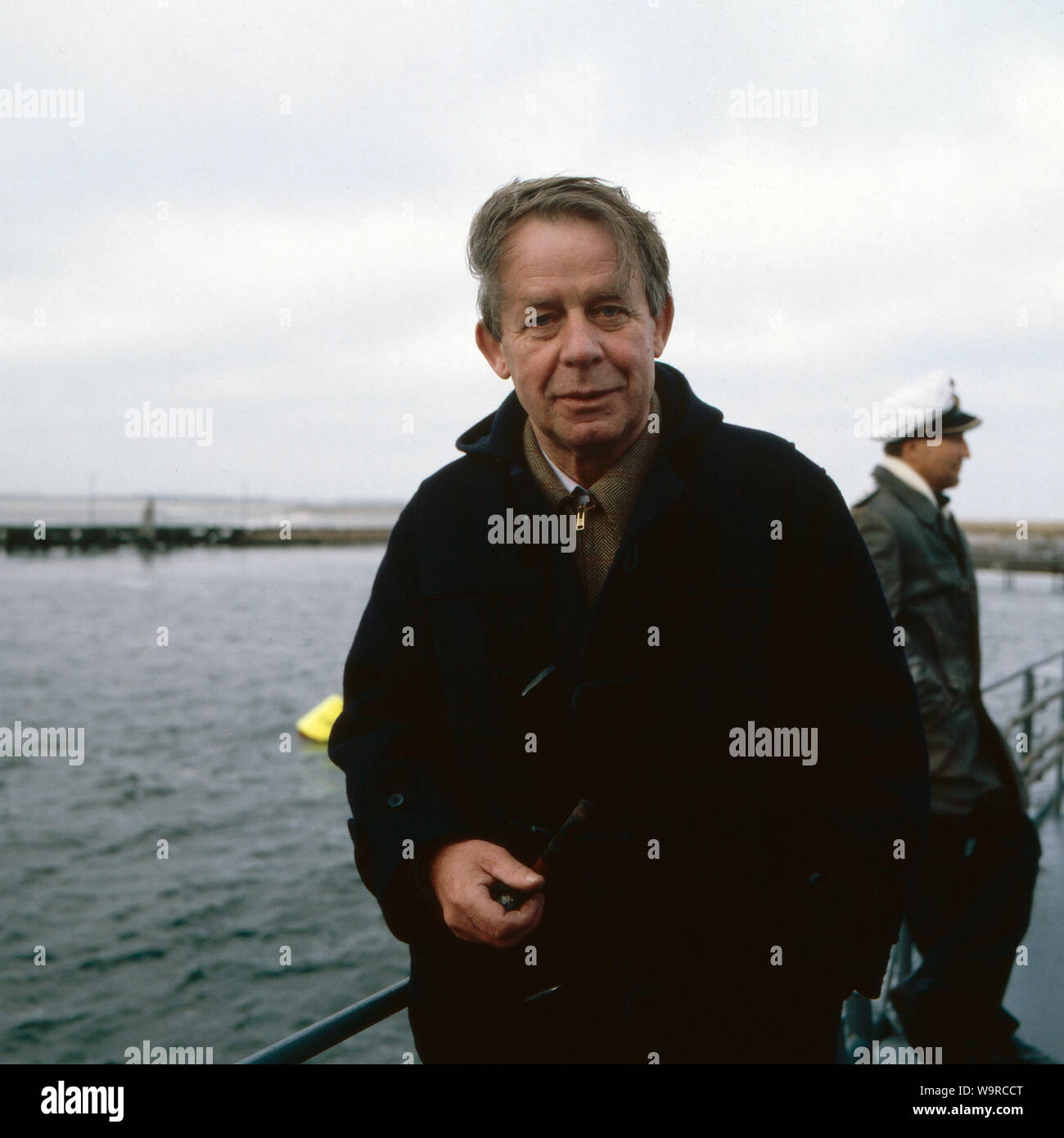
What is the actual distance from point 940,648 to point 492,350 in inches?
78.4

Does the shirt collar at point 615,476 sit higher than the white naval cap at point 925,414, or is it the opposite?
the white naval cap at point 925,414

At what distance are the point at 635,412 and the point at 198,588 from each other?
7767 centimetres

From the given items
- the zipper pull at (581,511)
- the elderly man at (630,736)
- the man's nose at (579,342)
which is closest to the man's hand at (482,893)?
the elderly man at (630,736)

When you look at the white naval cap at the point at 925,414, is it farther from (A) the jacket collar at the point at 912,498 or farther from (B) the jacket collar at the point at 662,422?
(B) the jacket collar at the point at 662,422

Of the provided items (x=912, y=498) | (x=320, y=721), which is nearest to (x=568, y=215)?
(x=912, y=498)

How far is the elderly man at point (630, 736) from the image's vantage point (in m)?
1.45

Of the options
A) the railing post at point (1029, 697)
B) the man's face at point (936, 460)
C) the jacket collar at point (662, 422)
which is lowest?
the railing post at point (1029, 697)

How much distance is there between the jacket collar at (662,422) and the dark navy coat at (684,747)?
0.01m

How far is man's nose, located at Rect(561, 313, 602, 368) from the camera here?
153 cm

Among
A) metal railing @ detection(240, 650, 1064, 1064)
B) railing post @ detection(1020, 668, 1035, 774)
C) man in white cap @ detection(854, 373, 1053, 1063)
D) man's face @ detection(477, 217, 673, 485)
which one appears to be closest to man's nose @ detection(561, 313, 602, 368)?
man's face @ detection(477, 217, 673, 485)

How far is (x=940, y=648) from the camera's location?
3.12 meters

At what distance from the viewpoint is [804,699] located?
1.51m

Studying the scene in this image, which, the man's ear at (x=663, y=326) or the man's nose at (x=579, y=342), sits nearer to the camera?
the man's nose at (x=579, y=342)

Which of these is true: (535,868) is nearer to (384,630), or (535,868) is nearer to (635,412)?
(384,630)
